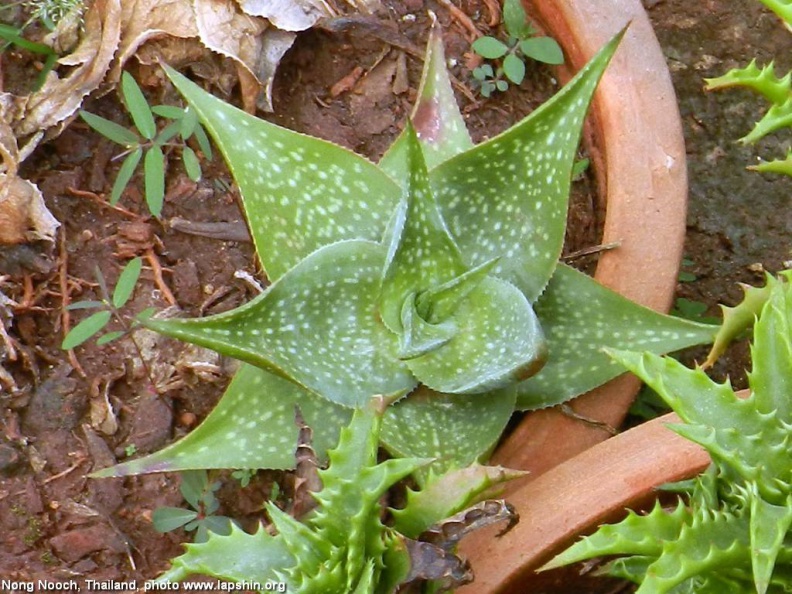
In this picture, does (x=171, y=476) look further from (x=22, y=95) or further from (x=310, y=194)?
(x=22, y=95)

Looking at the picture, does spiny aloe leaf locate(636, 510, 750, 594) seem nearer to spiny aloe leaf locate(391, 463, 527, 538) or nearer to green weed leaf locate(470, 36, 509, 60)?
spiny aloe leaf locate(391, 463, 527, 538)

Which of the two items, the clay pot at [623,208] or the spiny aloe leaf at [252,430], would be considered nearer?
the spiny aloe leaf at [252,430]

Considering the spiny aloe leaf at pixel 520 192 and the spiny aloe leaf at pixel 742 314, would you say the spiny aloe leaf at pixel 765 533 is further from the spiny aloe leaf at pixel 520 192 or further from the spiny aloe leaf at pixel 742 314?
the spiny aloe leaf at pixel 520 192

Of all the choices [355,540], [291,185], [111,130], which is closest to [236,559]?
[355,540]

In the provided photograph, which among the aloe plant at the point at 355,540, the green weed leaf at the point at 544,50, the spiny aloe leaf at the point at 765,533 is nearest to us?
the spiny aloe leaf at the point at 765,533

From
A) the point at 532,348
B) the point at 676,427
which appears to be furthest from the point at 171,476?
the point at 676,427

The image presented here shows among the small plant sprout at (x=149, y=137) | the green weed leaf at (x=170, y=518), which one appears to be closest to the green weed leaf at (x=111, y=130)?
the small plant sprout at (x=149, y=137)

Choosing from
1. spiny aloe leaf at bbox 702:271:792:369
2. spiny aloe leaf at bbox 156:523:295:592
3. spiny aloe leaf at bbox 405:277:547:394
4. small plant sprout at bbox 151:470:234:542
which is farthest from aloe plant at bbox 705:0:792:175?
small plant sprout at bbox 151:470:234:542
